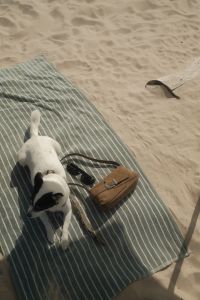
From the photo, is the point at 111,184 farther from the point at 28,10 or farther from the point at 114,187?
the point at 28,10

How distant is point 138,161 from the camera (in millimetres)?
4305

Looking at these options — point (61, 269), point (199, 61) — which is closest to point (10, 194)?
point (61, 269)

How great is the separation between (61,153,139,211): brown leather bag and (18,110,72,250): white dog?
12.7 inches

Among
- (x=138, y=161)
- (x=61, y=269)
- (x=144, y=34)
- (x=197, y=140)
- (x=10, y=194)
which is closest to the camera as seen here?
(x=61, y=269)

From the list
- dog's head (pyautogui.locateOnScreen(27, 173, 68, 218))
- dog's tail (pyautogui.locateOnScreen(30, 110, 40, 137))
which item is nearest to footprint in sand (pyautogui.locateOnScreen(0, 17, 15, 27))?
dog's tail (pyautogui.locateOnScreen(30, 110, 40, 137))

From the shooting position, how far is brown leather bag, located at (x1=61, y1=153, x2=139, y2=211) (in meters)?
3.50

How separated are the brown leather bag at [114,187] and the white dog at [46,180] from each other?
12.7 inches

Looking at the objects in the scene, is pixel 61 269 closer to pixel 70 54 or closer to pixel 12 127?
pixel 12 127

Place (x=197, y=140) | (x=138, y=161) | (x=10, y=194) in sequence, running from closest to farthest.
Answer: (x=10, y=194), (x=138, y=161), (x=197, y=140)

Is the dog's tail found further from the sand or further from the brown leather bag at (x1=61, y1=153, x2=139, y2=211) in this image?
the sand

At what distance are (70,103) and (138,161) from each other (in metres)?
1.24

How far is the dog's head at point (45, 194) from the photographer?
2.97m

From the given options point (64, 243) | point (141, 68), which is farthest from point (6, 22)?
point (64, 243)

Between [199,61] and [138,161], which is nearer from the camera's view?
[138,161]
